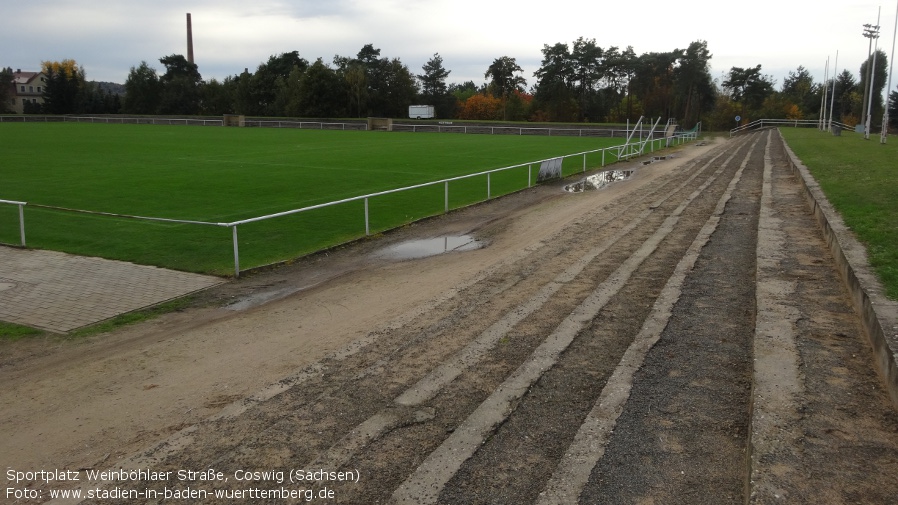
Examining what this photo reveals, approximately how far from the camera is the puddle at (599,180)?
21.3 meters

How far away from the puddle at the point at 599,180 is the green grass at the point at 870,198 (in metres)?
6.03

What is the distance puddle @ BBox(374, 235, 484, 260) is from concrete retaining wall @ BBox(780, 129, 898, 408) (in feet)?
19.1

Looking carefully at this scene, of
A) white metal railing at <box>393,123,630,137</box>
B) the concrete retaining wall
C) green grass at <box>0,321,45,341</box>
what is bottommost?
green grass at <box>0,321,45,341</box>

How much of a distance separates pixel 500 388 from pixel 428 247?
7.02 meters

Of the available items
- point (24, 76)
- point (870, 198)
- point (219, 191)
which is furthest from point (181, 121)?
point (24, 76)

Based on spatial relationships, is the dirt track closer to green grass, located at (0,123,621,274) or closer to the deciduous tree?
green grass, located at (0,123,621,274)

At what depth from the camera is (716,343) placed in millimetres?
6590

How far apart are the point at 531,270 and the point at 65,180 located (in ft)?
61.3

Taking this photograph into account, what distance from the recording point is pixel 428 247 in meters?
12.6

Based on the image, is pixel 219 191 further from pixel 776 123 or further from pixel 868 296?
pixel 776 123

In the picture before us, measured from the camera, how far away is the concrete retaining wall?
→ 5.46 meters

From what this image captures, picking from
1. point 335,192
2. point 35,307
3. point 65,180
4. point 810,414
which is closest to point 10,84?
point 65,180

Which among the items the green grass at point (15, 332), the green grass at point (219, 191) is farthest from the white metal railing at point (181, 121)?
the green grass at point (15, 332)

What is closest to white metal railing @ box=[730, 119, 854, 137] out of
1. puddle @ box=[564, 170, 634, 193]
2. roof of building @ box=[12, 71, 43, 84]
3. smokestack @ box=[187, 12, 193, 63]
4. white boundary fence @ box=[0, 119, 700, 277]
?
white boundary fence @ box=[0, 119, 700, 277]
